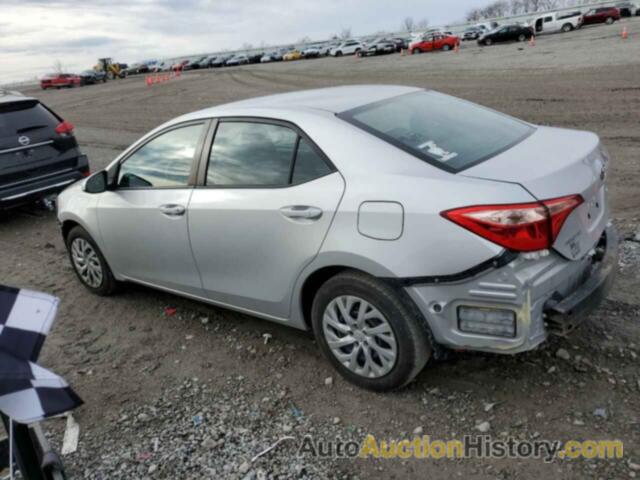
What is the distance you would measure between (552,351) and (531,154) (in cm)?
126

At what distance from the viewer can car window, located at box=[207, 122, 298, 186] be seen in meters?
3.43

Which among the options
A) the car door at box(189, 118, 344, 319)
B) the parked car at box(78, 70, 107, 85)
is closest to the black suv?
the car door at box(189, 118, 344, 319)

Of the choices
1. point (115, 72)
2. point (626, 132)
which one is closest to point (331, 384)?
point (626, 132)

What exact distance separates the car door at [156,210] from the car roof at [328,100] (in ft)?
1.16

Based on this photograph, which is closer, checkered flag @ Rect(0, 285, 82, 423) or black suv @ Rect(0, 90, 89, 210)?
checkered flag @ Rect(0, 285, 82, 423)

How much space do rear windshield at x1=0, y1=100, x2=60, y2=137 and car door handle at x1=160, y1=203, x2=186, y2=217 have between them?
451cm

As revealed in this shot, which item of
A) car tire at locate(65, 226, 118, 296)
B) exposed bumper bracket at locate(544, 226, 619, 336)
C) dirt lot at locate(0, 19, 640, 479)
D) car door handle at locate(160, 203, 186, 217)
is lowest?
dirt lot at locate(0, 19, 640, 479)

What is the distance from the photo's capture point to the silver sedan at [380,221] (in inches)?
106

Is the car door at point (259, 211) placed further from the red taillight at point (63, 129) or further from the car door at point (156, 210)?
the red taillight at point (63, 129)

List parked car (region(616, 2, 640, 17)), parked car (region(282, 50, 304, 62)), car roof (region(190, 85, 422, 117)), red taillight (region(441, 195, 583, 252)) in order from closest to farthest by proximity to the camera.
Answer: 1. red taillight (region(441, 195, 583, 252))
2. car roof (region(190, 85, 422, 117))
3. parked car (region(616, 2, 640, 17))
4. parked car (region(282, 50, 304, 62))

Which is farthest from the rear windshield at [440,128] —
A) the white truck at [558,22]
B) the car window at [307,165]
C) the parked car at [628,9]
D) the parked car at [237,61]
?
the parked car at [237,61]

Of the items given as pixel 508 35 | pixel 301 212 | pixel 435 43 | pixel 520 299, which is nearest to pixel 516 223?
pixel 520 299

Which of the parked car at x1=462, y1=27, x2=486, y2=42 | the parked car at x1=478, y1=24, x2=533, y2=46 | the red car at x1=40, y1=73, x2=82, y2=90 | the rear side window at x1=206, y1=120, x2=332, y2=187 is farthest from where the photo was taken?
the red car at x1=40, y1=73, x2=82, y2=90

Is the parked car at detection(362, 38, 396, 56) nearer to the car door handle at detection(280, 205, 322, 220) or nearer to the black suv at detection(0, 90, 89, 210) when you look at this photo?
the black suv at detection(0, 90, 89, 210)
